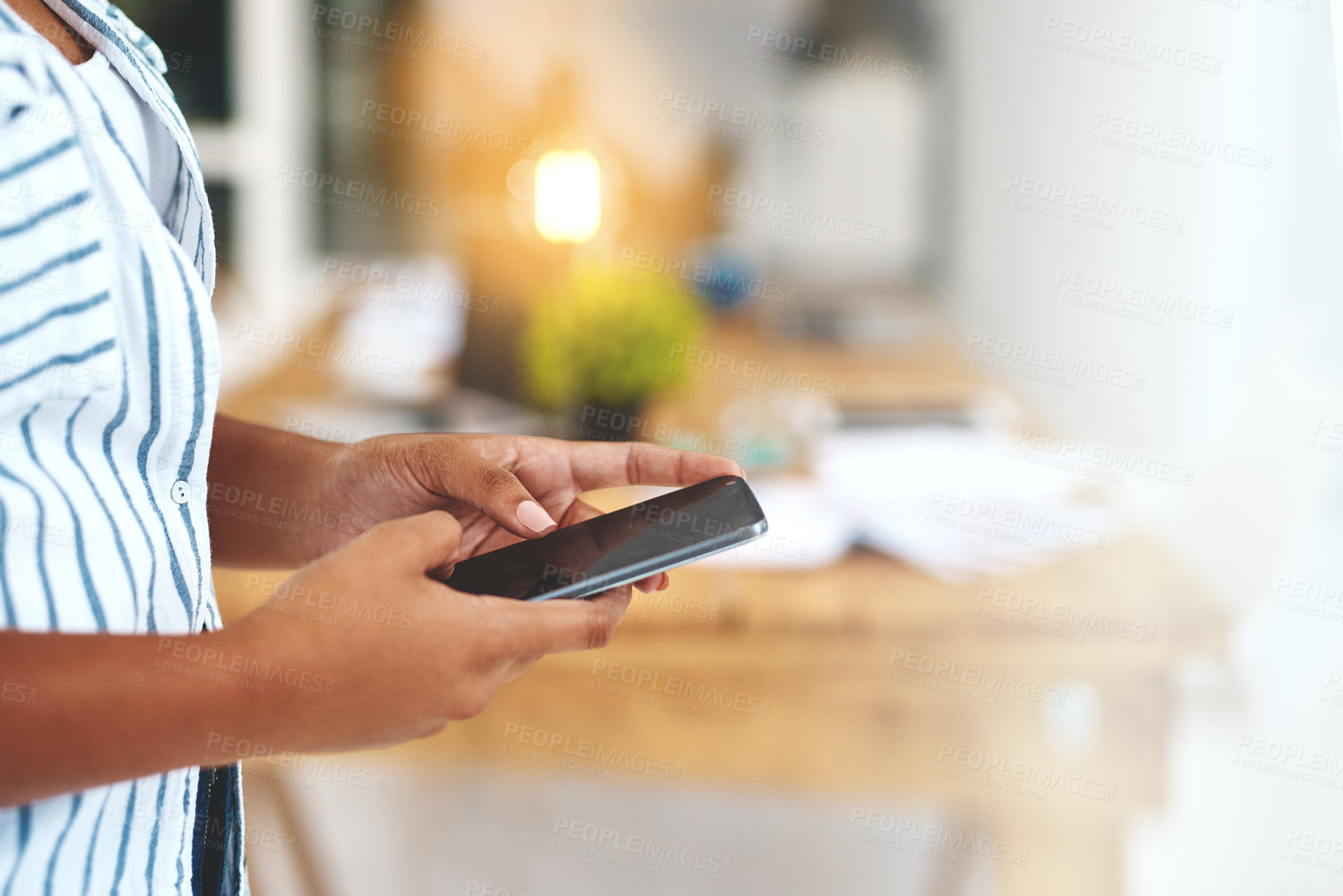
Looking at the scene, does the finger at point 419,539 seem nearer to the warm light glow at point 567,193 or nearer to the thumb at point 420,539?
the thumb at point 420,539

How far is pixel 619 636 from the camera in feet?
3.07

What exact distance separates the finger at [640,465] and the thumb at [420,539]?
0.19 metres

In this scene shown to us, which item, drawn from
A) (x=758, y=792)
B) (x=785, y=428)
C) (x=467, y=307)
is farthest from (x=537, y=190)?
(x=758, y=792)

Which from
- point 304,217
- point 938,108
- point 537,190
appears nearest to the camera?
point 537,190

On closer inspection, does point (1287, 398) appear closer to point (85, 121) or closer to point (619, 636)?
point (619, 636)

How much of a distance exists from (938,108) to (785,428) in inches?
55.8
